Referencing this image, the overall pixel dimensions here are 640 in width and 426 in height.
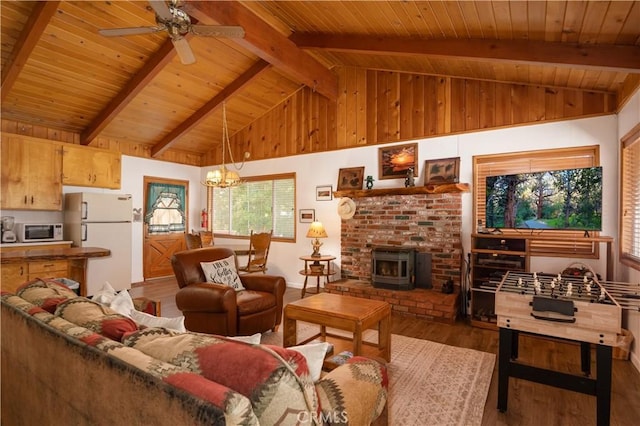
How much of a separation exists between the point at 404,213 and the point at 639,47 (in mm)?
2910

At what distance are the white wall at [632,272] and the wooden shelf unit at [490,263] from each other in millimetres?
818

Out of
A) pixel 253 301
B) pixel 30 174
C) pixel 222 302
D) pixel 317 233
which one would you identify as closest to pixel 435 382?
pixel 253 301

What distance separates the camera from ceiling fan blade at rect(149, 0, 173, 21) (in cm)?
232

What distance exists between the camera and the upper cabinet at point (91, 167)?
201 inches

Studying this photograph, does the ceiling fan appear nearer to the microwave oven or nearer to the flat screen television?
the flat screen television

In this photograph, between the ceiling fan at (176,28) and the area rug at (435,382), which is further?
the ceiling fan at (176,28)

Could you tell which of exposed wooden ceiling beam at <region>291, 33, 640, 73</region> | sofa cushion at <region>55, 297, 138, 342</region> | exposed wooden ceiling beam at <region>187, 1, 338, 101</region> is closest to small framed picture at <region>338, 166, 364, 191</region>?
exposed wooden ceiling beam at <region>187, 1, 338, 101</region>

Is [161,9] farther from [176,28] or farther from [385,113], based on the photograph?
[385,113]

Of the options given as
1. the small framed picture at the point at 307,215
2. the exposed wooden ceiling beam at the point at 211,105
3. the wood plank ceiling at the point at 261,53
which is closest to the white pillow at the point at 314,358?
the wood plank ceiling at the point at 261,53

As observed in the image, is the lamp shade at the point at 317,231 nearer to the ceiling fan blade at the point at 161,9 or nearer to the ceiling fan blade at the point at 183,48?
the ceiling fan blade at the point at 183,48

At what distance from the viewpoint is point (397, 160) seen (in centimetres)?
495

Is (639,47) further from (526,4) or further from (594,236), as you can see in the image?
(594,236)

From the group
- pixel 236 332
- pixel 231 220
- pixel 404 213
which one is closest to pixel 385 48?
pixel 404 213

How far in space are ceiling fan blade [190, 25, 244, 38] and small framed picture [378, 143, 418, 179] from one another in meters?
2.94
